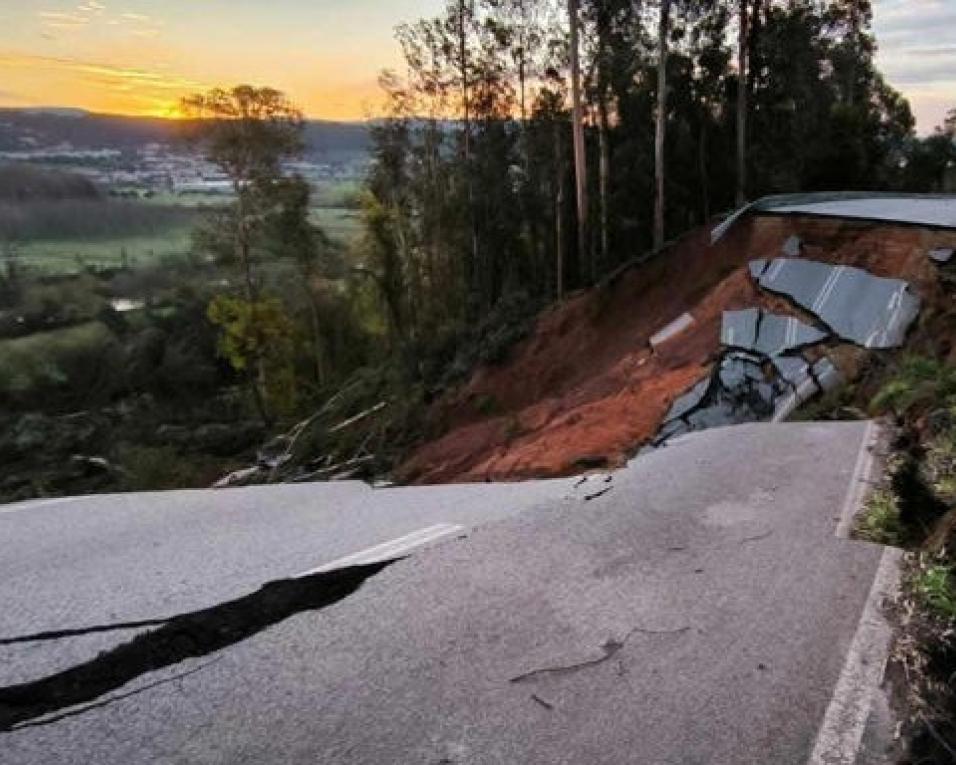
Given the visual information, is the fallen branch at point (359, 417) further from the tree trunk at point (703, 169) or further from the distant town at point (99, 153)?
the distant town at point (99, 153)

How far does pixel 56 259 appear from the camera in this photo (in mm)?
97562

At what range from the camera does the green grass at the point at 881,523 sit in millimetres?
5520

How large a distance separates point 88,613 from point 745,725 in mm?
3600

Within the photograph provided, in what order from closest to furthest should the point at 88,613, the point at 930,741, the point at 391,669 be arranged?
the point at 930,741 < the point at 391,669 < the point at 88,613

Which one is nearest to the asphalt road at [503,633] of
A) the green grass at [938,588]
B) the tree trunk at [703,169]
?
the green grass at [938,588]

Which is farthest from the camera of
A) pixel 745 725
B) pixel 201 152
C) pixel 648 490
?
pixel 201 152

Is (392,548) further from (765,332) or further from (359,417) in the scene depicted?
(359,417)

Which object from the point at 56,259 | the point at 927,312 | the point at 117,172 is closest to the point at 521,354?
the point at 927,312

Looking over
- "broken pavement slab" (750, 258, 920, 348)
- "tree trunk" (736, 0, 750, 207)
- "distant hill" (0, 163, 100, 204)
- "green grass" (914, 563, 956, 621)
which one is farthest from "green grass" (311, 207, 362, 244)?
"distant hill" (0, 163, 100, 204)

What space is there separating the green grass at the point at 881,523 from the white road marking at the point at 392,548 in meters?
2.88

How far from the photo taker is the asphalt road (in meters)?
3.45

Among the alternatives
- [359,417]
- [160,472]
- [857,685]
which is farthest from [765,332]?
[160,472]

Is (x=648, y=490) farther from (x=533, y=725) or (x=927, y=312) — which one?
(x=927, y=312)

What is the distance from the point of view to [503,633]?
171 inches
